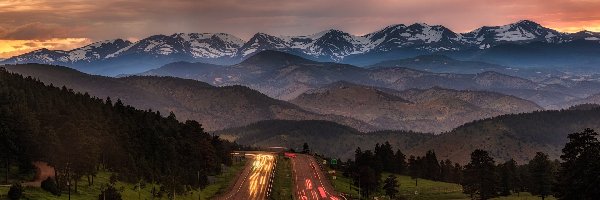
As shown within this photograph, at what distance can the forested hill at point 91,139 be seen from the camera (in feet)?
426

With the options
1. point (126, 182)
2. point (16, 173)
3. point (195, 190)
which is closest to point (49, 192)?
point (16, 173)

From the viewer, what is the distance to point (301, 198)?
158m

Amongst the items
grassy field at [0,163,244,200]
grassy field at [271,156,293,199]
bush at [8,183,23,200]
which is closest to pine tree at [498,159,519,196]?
grassy field at [271,156,293,199]

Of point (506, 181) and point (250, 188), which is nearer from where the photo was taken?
point (250, 188)

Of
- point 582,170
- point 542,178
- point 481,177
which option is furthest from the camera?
point 542,178

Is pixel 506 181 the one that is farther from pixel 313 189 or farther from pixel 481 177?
pixel 313 189

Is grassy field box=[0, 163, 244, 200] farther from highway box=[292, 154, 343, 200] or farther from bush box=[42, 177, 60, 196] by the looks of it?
highway box=[292, 154, 343, 200]

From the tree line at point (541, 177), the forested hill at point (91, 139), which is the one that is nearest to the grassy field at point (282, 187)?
the forested hill at point (91, 139)

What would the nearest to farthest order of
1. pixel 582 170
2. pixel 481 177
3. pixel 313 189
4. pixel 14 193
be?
pixel 14 193
pixel 582 170
pixel 481 177
pixel 313 189

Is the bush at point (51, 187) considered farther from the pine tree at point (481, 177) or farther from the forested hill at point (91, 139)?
the pine tree at point (481, 177)

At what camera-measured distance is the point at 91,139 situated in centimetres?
13200

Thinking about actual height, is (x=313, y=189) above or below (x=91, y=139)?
below

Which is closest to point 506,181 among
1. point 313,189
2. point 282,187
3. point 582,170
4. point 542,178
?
point 542,178

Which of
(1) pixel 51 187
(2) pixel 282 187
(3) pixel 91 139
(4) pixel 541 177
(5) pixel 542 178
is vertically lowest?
(2) pixel 282 187
